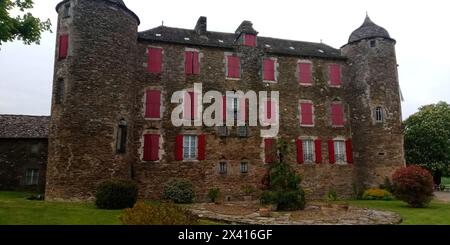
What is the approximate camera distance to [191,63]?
20.6 meters

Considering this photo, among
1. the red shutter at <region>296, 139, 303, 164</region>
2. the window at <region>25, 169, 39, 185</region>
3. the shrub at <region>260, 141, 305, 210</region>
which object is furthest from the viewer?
the red shutter at <region>296, 139, 303, 164</region>

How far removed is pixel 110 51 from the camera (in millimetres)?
17672

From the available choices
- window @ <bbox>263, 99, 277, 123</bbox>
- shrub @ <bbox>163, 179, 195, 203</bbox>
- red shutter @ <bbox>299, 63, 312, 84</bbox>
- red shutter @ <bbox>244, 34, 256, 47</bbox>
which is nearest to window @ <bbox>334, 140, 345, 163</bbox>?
red shutter @ <bbox>299, 63, 312, 84</bbox>

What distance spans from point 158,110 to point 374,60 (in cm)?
1389

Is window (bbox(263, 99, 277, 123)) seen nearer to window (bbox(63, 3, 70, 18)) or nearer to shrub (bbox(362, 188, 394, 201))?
shrub (bbox(362, 188, 394, 201))

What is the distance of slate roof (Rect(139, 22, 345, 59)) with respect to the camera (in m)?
20.8

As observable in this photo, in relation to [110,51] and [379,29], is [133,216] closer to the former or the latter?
[110,51]

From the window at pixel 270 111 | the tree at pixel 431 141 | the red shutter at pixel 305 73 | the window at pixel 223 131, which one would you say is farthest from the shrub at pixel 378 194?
the tree at pixel 431 141

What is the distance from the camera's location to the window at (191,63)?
20.5 meters

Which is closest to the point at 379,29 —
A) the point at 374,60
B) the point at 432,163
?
the point at 374,60

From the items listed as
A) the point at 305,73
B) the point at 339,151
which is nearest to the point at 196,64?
the point at 305,73

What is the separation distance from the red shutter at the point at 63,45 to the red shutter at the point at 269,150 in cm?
1177

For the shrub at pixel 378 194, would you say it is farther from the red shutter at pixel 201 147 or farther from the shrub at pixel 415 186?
the red shutter at pixel 201 147

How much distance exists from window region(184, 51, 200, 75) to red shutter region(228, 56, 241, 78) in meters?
1.94
